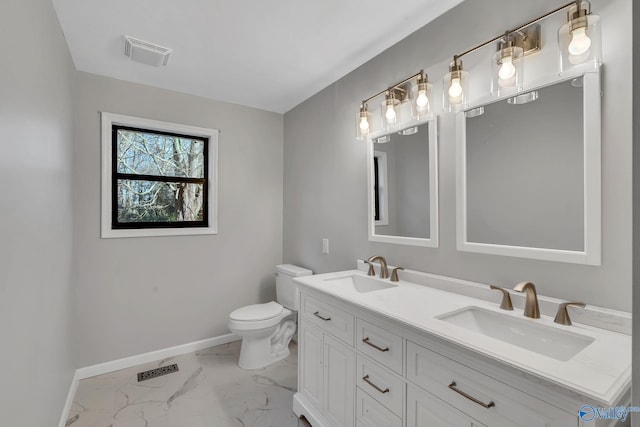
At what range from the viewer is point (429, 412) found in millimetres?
1082

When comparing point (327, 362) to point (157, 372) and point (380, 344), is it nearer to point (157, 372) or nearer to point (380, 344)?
point (380, 344)

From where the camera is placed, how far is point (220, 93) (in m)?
2.79

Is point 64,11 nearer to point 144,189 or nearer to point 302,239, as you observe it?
point 144,189

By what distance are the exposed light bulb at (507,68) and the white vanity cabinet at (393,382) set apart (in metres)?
1.19

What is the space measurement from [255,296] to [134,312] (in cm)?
109

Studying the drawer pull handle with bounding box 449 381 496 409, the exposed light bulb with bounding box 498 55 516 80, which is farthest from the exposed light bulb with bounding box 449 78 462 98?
the drawer pull handle with bounding box 449 381 496 409

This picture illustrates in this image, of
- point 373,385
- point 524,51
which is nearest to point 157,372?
point 373,385

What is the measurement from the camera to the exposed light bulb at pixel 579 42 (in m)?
1.10

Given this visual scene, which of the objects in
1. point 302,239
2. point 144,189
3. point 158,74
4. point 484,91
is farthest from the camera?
point 302,239

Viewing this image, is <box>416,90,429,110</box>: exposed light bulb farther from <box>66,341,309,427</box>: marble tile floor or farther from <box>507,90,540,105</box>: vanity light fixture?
<box>66,341,309,427</box>: marble tile floor

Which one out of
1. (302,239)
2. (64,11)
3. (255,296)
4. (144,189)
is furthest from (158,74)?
(255,296)

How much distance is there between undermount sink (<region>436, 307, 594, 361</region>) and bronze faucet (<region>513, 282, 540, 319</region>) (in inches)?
1.5

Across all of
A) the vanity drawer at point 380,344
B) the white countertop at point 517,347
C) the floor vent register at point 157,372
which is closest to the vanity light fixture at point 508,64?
the white countertop at point 517,347

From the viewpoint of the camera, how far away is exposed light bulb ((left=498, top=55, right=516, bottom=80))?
1.32m
